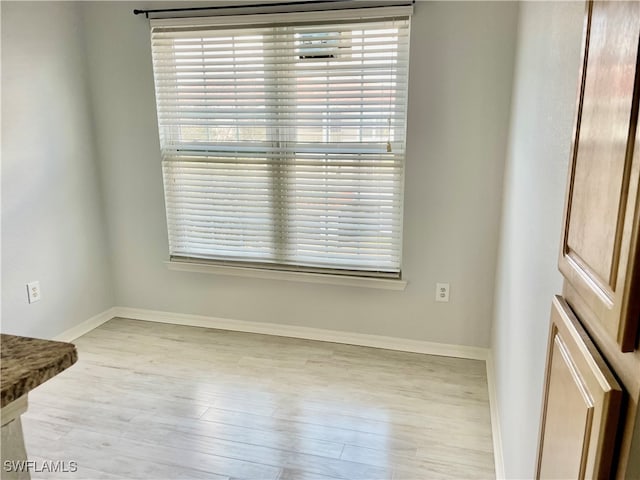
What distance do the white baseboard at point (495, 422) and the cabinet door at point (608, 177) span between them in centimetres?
145

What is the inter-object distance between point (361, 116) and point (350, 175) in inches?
14.0

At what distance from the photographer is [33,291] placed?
9.48 feet

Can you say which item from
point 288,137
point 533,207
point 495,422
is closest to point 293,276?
point 288,137

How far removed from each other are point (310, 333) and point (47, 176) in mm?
1984

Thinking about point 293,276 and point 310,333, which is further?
point 310,333

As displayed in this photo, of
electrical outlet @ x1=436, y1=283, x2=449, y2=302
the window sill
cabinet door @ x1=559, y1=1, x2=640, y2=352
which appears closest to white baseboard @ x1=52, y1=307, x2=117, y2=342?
the window sill

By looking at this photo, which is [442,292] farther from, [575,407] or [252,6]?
[575,407]

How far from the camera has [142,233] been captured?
3373 millimetres

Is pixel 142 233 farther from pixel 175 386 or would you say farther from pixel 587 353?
pixel 587 353

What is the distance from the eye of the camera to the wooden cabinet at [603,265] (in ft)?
1.90

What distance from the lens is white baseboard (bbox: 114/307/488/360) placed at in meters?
2.98

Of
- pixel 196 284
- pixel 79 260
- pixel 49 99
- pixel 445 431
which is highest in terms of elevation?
pixel 49 99

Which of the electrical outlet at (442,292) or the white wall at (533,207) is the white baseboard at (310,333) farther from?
the white wall at (533,207)

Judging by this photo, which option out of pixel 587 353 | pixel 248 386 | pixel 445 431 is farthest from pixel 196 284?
pixel 587 353
